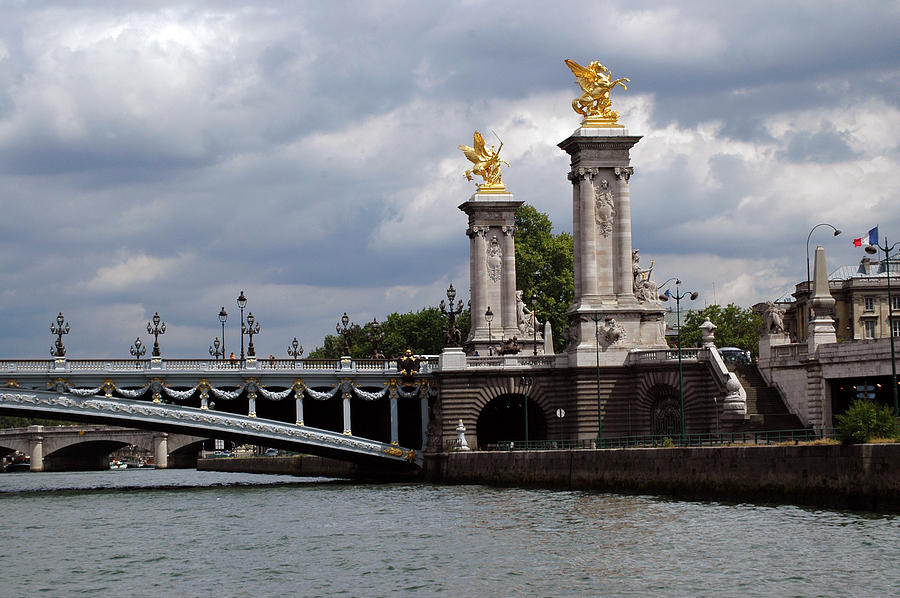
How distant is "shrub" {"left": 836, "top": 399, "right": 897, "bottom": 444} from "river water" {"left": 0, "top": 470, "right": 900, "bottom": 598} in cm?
248

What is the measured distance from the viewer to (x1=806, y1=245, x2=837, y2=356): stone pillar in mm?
64250

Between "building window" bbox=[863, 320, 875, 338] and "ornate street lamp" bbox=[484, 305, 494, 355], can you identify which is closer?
"ornate street lamp" bbox=[484, 305, 494, 355]

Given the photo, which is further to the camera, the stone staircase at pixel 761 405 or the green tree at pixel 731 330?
the green tree at pixel 731 330

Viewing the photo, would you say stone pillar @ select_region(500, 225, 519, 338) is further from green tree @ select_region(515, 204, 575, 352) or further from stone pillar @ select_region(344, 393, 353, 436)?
stone pillar @ select_region(344, 393, 353, 436)

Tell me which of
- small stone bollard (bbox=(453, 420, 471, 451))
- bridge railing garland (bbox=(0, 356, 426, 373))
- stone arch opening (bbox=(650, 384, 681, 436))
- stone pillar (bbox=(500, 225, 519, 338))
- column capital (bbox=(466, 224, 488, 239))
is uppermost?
column capital (bbox=(466, 224, 488, 239))

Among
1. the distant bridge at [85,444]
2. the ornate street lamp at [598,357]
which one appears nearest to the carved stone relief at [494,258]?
the ornate street lamp at [598,357]

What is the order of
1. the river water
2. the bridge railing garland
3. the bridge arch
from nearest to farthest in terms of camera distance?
the river water
the bridge arch
the bridge railing garland

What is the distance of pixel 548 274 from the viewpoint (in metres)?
110

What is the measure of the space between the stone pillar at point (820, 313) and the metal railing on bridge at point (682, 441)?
6.30 m

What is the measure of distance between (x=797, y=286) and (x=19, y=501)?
227ft

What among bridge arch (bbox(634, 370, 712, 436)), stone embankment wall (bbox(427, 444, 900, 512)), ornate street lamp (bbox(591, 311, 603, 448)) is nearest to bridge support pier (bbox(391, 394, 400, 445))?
stone embankment wall (bbox(427, 444, 900, 512))

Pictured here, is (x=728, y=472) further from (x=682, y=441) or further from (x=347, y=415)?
(x=347, y=415)

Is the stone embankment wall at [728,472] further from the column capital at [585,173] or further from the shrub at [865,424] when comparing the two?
the column capital at [585,173]

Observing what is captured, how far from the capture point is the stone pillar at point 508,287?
93.6 metres
